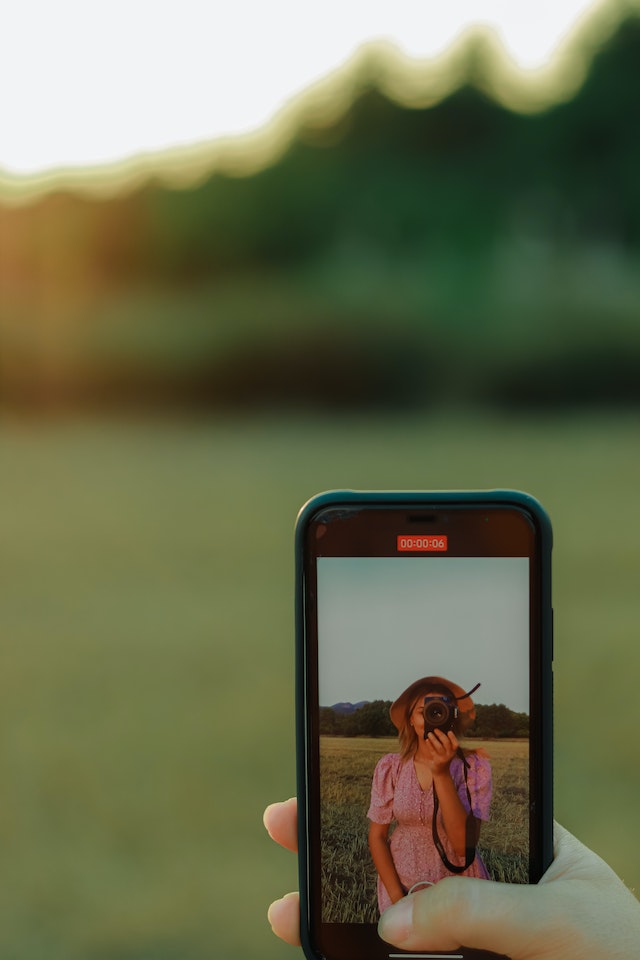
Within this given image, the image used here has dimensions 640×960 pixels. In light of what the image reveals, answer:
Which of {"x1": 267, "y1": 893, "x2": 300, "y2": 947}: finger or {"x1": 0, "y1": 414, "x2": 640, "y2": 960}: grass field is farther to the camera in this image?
{"x1": 0, "y1": 414, "x2": 640, "y2": 960}: grass field

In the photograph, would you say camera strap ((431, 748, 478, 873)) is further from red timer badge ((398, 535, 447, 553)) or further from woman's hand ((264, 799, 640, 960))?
red timer badge ((398, 535, 447, 553))

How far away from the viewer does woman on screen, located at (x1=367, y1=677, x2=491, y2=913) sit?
2.86 feet

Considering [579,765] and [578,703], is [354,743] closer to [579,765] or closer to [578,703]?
[579,765]

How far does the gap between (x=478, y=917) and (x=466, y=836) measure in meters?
0.07

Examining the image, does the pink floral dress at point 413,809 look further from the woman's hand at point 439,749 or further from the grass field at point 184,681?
the grass field at point 184,681

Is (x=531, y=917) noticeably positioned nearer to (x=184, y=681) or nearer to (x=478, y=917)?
(x=478, y=917)

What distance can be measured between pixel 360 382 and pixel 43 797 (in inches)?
244

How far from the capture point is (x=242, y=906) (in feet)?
5.93

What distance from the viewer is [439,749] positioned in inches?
34.4

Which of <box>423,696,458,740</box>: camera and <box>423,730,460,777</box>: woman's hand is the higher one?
<box>423,696,458,740</box>: camera

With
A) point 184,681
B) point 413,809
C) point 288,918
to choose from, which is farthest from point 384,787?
point 184,681

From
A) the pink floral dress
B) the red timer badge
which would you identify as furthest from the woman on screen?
the red timer badge

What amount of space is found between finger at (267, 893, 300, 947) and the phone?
0.01 m

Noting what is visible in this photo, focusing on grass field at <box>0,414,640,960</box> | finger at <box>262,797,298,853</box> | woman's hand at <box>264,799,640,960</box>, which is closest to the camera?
woman's hand at <box>264,799,640,960</box>
